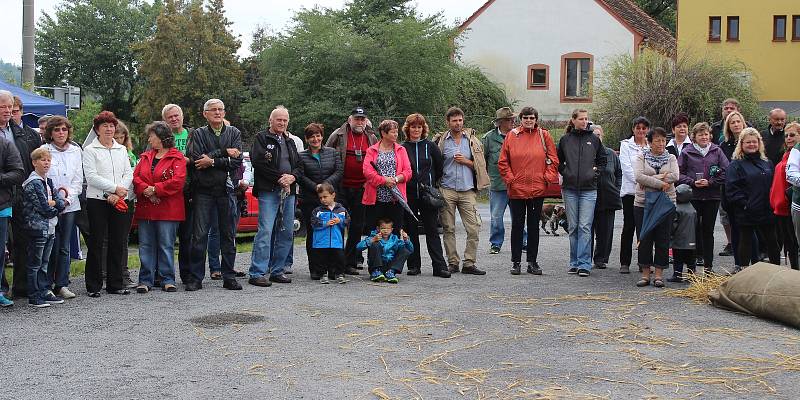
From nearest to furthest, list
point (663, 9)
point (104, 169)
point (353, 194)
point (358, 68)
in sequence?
point (104, 169) → point (353, 194) → point (358, 68) → point (663, 9)

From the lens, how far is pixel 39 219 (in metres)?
9.81

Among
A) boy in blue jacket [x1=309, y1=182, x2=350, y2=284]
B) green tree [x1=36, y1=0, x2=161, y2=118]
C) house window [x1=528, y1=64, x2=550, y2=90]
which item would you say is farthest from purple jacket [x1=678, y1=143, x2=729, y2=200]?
green tree [x1=36, y1=0, x2=161, y2=118]

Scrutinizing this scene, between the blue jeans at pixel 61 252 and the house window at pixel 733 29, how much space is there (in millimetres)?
44387

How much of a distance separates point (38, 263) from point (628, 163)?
23.0 feet

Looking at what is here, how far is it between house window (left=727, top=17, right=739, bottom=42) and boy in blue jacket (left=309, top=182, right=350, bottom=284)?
4205cm

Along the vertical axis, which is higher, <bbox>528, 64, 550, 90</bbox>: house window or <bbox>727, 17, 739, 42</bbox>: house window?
<bbox>727, 17, 739, 42</bbox>: house window

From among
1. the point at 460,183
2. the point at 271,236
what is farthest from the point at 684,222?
the point at 271,236

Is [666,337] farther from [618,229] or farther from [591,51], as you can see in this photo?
[591,51]

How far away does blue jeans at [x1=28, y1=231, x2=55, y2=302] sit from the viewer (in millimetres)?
9812

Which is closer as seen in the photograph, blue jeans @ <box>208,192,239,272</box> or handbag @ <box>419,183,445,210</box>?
blue jeans @ <box>208,192,239,272</box>

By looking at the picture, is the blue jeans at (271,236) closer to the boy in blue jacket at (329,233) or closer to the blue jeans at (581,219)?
the boy in blue jacket at (329,233)

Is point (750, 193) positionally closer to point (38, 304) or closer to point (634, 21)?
point (38, 304)

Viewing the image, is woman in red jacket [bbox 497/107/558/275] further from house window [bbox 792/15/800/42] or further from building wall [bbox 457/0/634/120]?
house window [bbox 792/15/800/42]

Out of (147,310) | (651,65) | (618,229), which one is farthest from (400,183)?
(651,65)
